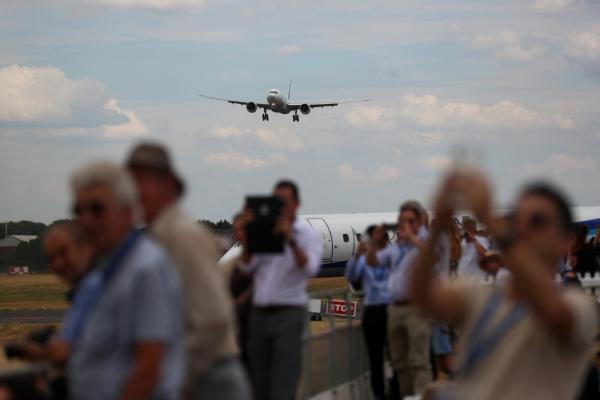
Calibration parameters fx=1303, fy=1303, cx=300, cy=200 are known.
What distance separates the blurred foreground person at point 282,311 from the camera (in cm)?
935

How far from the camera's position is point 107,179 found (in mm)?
4539

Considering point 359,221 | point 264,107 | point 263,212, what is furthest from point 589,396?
point 264,107

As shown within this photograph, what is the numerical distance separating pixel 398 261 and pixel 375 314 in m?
0.64

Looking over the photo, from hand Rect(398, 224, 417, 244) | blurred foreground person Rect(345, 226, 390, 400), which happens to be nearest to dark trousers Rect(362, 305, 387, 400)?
blurred foreground person Rect(345, 226, 390, 400)

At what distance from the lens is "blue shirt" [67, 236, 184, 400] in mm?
4398

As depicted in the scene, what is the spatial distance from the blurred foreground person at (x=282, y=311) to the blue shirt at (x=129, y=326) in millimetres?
4659

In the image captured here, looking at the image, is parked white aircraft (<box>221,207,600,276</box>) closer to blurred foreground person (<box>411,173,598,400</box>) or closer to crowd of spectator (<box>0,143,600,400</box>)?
crowd of spectator (<box>0,143,600,400</box>)

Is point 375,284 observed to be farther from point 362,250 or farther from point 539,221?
point 539,221

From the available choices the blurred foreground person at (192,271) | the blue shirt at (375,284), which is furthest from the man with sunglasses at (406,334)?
the blurred foreground person at (192,271)

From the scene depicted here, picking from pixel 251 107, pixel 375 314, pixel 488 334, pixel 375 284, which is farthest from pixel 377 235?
pixel 251 107

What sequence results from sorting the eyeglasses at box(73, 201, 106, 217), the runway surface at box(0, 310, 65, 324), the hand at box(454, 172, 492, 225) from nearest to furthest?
the hand at box(454, 172, 492, 225), the eyeglasses at box(73, 201, 106, 217), the runway surface at box(0, 310, 65, 324)

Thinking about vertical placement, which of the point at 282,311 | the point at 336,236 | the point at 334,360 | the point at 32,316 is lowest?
the point at 32,316

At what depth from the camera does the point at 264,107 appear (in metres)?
80.4

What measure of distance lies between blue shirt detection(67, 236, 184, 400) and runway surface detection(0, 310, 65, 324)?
1497 inches
